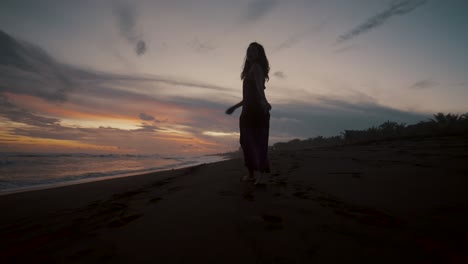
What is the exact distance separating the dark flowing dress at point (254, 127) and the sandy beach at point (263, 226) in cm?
84

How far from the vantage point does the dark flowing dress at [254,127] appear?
12.9 feet

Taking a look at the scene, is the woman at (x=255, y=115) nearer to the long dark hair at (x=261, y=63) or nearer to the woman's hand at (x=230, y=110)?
the long dark hair at (x=261, y=63)

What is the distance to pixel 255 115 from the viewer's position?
13.1 feet

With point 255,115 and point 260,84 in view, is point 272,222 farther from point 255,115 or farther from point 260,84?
point 260,84

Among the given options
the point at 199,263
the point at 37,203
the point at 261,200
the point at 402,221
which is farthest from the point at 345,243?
the point at 37,203

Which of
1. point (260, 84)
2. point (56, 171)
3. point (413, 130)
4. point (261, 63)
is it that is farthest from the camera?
point (413, 130)

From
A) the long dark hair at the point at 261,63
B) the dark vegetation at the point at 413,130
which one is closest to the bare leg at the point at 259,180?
the long dark hair at the point at 261,63

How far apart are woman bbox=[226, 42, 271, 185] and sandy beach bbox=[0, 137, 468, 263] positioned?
A: 0.87 meters

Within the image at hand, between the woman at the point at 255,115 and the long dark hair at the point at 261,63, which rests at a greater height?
the long dark hair at the point at 261,63

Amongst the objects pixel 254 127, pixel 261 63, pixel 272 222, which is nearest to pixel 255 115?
pixel 254 127

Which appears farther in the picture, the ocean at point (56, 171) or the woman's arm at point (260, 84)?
the ocean at point (56, 171)

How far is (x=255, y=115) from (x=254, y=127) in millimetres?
206

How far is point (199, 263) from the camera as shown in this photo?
1.29 meters

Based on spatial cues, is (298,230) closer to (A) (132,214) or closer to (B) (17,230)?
(A) (132,214)
